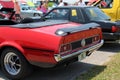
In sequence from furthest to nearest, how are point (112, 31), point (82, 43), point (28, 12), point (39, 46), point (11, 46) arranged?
point (28, 12), point (112, 31), point (82, 43), point (11, 46), point (39, 46)

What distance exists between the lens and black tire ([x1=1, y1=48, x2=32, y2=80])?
17.0 ft

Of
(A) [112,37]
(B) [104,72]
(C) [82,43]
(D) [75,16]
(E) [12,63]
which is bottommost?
(B) [104,72]

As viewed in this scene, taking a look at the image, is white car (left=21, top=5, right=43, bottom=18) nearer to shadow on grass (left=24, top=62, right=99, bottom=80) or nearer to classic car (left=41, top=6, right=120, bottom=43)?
classic car (left=41, top=6, right=120, bottom=43)

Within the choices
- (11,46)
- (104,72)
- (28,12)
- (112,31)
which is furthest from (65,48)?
(28,12)

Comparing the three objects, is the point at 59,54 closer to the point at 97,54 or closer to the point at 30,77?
the point at 30,77

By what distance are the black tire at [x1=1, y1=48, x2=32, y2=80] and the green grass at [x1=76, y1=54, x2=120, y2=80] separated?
1140mm

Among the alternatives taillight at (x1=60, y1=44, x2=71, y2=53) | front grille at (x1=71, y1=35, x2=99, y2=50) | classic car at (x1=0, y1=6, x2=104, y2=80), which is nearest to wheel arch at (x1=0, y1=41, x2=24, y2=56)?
classic car at (x1=0, y1=6, x2=104, y2=80)

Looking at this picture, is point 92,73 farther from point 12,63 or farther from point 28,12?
point 28,12

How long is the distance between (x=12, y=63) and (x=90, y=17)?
12.9 ft

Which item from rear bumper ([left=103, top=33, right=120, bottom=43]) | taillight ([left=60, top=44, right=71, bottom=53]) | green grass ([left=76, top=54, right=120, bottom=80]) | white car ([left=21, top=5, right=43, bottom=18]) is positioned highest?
taillight ([left=60, top=44, right=71, bottom=53])

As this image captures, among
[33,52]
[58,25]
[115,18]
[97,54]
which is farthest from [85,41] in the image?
[115,18]

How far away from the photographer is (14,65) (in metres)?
5.49

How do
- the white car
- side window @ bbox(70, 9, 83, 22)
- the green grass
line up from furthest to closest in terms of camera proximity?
the white car < side window @ bbox(70, 9, 83, 22) < the green grass

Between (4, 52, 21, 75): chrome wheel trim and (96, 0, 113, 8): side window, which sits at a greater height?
(96, 0, 113, 8): side window
